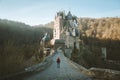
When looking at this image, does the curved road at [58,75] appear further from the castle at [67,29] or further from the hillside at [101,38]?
the hillside at [101,38]

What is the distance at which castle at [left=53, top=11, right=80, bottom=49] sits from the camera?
61188 mm

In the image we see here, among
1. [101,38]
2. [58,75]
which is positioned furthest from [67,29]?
[101,38]

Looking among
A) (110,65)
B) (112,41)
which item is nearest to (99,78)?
(110,65)

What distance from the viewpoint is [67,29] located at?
66.8 m

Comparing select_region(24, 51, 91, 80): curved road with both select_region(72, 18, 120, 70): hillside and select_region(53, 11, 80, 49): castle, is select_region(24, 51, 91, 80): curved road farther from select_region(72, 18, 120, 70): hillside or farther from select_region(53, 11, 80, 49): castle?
select_region(72, 18, 120, 70): hillside

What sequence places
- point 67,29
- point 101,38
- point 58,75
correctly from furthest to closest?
point 101,38 → point 67,29 → point 58,75

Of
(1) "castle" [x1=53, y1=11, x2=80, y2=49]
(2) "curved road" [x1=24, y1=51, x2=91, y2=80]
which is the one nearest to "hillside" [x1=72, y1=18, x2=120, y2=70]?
(1) "castle" [x1=53, y1=11, x2=80, y2=49]

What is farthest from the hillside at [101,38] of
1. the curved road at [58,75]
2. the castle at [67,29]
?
the curved road at [58,75]

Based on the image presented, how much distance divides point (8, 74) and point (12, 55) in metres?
0.99

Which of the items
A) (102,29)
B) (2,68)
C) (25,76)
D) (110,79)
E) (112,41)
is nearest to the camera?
(2,68)

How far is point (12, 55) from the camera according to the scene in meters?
10.5

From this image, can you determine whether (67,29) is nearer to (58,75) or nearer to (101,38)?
(58,75)

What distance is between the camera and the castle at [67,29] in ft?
201

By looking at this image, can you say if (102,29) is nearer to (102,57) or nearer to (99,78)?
(102,57)
